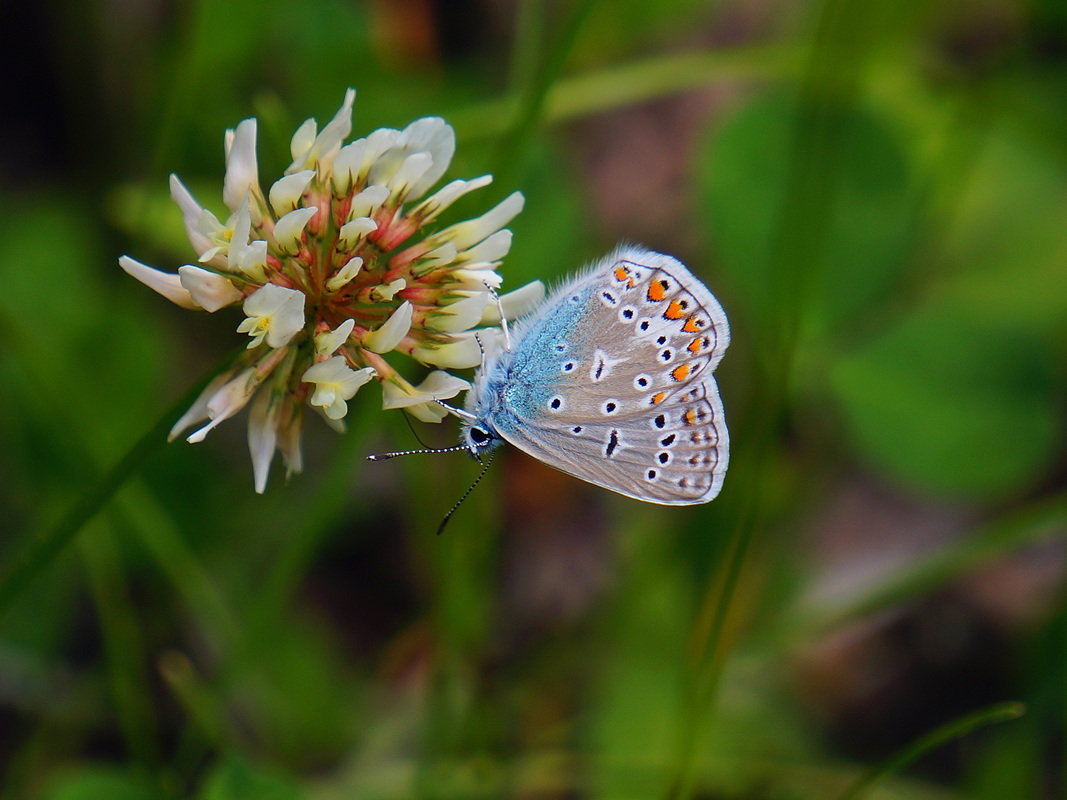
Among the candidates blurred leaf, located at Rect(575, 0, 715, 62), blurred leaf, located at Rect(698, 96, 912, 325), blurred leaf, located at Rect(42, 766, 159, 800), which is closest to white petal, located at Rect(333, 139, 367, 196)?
blurred leaf, located at Rect(42, 766, 159, 800)

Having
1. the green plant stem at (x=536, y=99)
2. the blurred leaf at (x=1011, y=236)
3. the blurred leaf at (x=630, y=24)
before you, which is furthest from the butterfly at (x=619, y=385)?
the blurred leaf at (x=1011, y=236)

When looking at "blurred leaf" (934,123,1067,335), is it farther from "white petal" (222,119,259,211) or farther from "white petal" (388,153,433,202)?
"white petal" (222,119,259,211)

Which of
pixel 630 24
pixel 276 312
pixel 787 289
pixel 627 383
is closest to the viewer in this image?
pixel 276 312

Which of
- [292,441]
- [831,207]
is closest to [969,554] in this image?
[831,207]

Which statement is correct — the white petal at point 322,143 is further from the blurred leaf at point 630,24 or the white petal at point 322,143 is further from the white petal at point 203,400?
the blurred leaf at point 630,24

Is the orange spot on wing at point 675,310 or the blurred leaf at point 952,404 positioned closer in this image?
the orange spot on wing at point 675,310

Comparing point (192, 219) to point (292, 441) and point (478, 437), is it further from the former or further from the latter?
point (478, 437)
